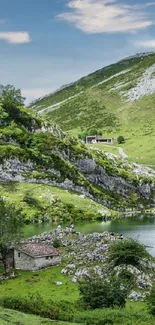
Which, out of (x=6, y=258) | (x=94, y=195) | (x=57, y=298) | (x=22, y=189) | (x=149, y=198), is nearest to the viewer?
(x=57, y=298)

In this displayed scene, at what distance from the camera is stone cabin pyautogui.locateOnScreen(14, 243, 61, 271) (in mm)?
75750

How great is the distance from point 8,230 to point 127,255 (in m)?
19.0

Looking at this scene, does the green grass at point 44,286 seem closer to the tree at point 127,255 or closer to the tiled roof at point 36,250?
the tiled roof at point 36,250

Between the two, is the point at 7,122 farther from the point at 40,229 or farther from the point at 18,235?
the point at 18,235

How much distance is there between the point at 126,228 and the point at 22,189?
1791 inches

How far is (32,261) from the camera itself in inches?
2980

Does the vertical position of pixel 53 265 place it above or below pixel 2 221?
below

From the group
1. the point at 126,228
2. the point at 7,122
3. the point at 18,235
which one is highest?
the point at 7,122

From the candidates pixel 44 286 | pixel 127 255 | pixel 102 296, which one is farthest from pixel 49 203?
pixel 102 296

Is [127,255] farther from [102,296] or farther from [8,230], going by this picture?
[8,230]

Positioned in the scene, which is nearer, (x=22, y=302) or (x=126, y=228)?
(x=22, y=302)

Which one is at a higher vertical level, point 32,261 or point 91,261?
point 32,261

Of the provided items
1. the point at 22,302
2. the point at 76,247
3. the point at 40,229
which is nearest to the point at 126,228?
the point at 40,229

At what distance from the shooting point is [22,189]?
16125 cm
